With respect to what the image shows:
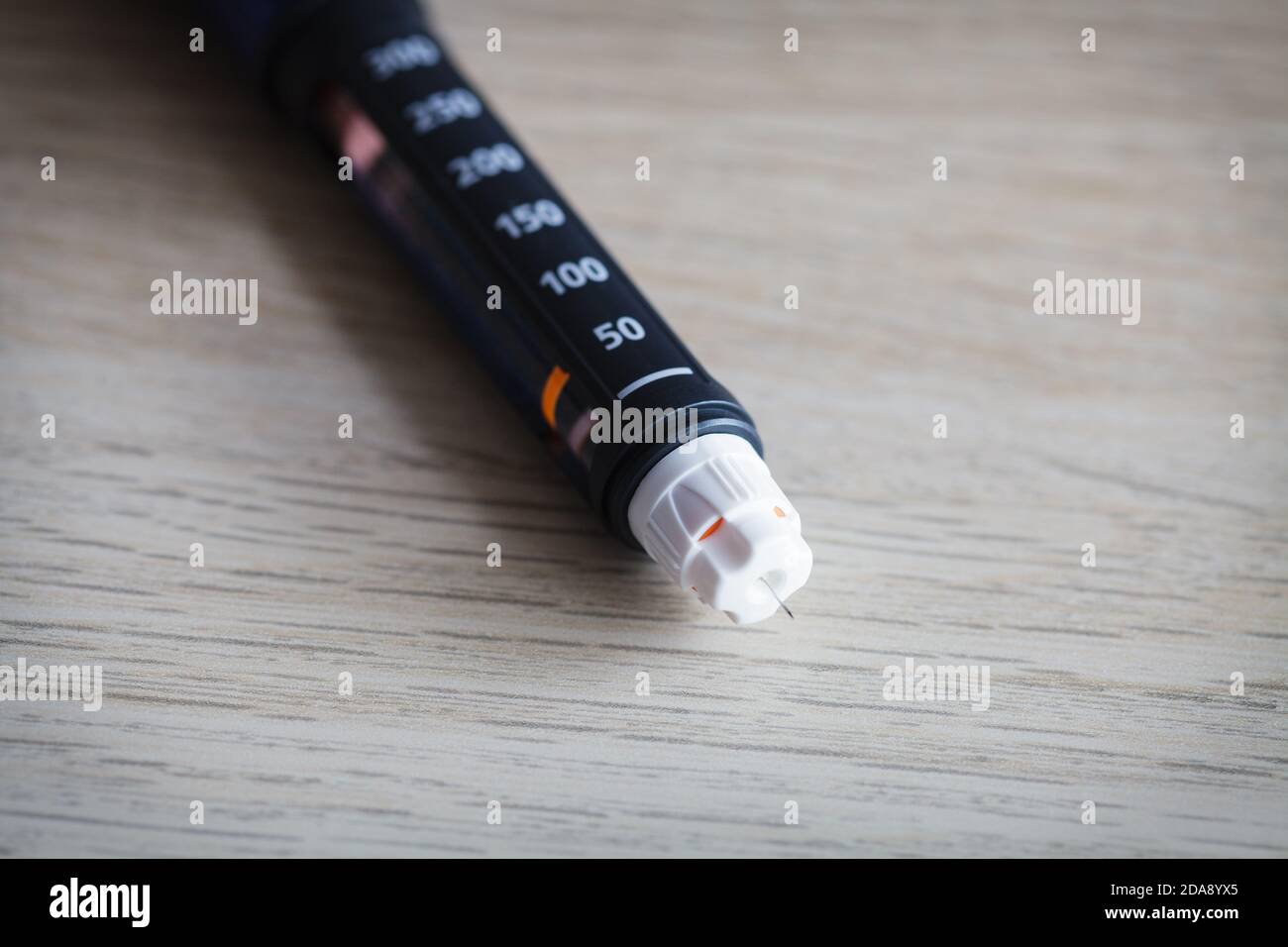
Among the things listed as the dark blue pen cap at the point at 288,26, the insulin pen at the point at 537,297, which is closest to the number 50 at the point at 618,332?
the insulin pen at the point at 537,297

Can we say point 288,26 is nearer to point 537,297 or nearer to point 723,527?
point 537,297

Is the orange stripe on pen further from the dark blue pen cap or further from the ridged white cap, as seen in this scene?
the dark blue pen cap

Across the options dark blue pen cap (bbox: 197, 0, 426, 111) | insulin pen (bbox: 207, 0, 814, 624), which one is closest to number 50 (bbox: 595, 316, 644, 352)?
insulin pen (bbox: 207, 0, 814, 624)

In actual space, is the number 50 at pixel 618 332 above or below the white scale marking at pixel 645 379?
above

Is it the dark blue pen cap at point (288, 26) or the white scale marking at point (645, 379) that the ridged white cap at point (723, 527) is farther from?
the dark blue pen cap at point (288, 26)

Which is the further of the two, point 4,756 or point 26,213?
point 26,213
